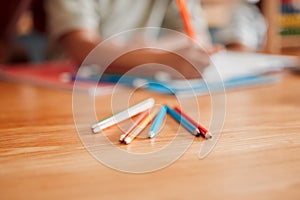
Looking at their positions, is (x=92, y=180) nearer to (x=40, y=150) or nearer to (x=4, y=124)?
(x=40, y=150)

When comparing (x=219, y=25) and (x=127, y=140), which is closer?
(x=127, y=140)

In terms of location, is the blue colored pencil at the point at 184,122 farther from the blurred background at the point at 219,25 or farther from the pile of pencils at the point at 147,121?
the blurred background at the point at 219,25

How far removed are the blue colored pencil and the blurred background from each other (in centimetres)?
77

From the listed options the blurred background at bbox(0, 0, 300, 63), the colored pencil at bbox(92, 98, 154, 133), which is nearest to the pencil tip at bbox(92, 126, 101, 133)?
the colored pencil at bbox(92, 98, 154, 133)

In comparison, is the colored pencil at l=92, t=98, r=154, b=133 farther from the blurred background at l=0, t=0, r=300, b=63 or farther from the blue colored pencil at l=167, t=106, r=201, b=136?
the blurred background at l=0, t=0, r=300, b=63

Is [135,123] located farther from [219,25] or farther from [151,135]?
[219,25]

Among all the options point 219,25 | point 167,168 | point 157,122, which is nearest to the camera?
point 167,168

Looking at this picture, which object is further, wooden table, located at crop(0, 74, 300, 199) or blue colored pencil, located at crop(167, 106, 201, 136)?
blue colored pencil, located at crop(167, 106, 201, 136)

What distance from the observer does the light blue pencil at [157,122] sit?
38cm

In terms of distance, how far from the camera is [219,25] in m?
1.47

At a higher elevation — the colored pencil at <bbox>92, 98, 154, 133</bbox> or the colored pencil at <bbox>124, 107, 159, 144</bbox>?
the colored pencil at <bbox>92, 98, 154, 133</bbox>

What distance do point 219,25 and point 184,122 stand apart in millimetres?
1122

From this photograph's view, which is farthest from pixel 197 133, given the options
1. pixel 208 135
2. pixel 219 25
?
pixel 219 25

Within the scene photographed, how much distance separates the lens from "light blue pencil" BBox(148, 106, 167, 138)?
378mm
